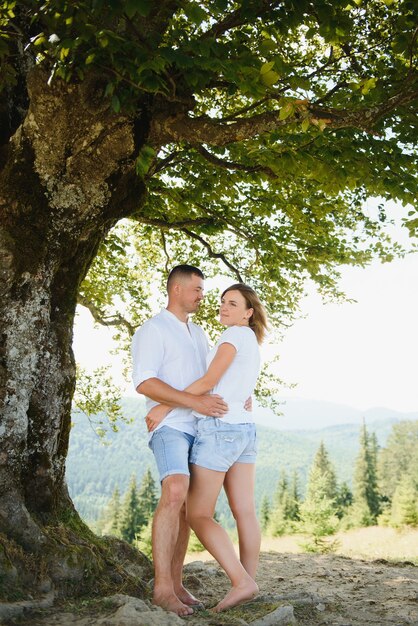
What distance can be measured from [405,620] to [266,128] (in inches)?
215

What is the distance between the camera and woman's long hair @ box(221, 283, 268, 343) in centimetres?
605

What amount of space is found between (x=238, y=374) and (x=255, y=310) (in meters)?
0.76

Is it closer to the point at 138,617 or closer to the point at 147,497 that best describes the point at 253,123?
the point at 138,617

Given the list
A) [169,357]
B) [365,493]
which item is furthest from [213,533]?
[365,493]

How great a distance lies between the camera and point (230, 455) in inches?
217

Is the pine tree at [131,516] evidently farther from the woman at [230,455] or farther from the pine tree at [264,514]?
the woman at [230,455]

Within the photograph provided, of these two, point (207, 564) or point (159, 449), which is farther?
point (207, 564)

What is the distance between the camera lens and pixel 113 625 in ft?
14.5

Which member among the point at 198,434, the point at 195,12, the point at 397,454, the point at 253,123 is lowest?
the point at 198,434

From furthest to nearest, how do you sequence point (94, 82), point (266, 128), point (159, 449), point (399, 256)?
point (399, 256)
point (266, 128)
point (94, 82)
point (159, 449)

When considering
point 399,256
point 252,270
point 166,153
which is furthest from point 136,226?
point 399,256

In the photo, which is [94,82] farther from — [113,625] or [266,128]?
[113,625]

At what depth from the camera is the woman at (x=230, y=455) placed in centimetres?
546

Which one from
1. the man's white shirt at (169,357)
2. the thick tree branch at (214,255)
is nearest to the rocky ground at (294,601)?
the man's white shirt at (169,357)
